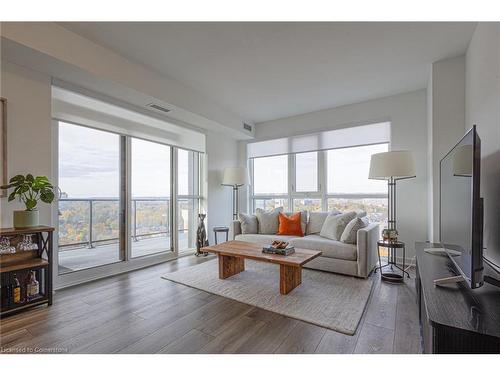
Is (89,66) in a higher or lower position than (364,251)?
higher

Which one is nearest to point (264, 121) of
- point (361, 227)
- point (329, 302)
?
point (361, 227)

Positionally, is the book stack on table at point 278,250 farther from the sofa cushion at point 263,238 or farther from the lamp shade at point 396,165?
A: the lamp shade at point 396,165

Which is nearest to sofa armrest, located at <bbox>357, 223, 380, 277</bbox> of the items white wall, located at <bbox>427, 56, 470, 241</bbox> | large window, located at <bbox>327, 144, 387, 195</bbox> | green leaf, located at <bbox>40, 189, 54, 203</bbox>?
white wall, located at <bbox>427, 56, 470, 241</bbox>

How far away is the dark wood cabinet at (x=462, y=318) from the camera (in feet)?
3.37

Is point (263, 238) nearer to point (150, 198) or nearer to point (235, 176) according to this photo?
point (235, 176)

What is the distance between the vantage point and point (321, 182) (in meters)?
4.59

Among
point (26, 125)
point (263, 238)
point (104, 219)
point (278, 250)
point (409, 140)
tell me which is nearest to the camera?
point (26, 125)

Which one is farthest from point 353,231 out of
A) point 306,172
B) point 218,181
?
point 218,181

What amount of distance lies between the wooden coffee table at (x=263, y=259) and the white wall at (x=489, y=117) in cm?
145

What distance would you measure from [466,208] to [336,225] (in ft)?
7.01

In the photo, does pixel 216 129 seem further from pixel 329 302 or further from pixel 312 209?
pixel 329 302

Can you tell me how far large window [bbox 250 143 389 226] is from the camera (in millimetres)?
4129

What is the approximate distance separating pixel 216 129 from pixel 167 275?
2657 mm

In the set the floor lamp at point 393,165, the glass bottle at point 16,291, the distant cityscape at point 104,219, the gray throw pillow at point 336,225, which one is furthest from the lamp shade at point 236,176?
the glass bottle at point 16,291
